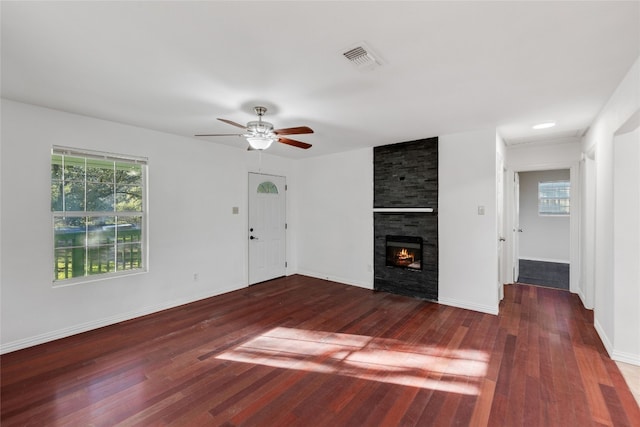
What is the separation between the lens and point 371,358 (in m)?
2.71

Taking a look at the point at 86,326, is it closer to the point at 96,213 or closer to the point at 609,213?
the point at 96,213

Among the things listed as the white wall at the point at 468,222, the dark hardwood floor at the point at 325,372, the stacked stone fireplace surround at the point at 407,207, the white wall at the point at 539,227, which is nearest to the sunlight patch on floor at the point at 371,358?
the dark hardwood floor at the point at 325,372

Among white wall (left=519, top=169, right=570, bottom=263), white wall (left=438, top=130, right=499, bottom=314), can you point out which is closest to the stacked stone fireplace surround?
white wall (left=438, top=130, right=499, bottom=314)

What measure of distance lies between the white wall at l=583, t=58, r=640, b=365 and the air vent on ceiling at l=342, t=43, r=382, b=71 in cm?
194

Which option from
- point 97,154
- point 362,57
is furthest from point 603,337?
point 97,154

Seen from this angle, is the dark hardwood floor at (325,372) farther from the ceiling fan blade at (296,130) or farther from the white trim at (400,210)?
the ceiling fan blade at (296,130)

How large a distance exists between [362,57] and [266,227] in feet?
13.3

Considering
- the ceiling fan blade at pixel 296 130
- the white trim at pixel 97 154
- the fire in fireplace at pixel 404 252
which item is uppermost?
the ceiling fan blade at pixel 296 130

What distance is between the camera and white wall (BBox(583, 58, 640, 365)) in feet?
7.54

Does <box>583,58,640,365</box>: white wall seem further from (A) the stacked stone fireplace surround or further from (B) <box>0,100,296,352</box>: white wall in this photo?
(B) <box>0,100,296,352</box>: white wall

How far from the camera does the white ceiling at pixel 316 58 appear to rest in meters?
1.57

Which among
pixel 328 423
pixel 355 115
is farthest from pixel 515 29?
pixel 328 423

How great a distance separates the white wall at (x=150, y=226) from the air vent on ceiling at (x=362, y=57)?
3.19 meters

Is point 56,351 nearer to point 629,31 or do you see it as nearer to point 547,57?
point 547,57
